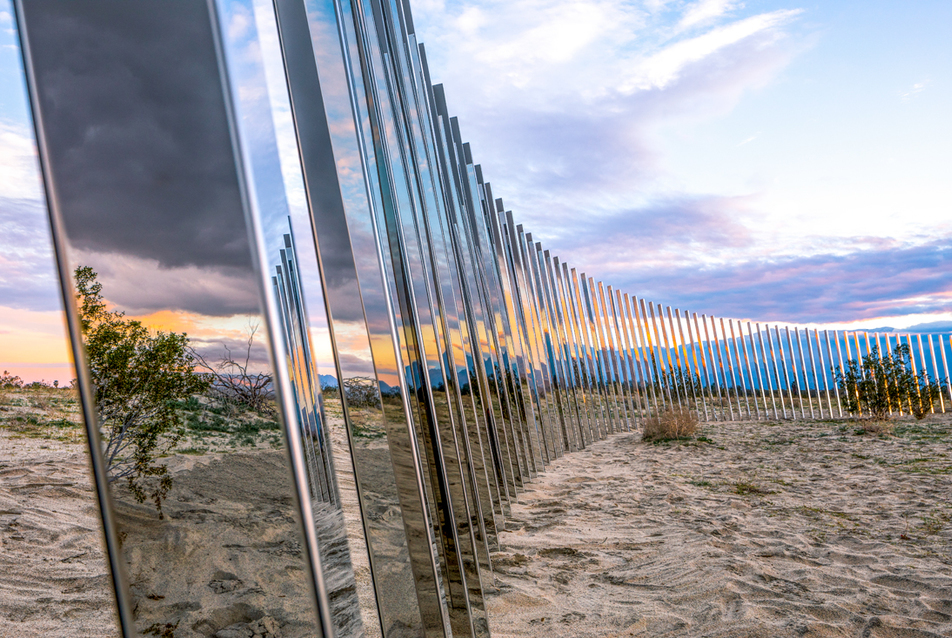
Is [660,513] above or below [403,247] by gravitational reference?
below

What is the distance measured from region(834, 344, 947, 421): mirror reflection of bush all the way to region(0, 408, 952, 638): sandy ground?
12.1 ft

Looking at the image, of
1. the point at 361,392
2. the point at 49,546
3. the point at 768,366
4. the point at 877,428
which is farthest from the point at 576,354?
the point at 361,392

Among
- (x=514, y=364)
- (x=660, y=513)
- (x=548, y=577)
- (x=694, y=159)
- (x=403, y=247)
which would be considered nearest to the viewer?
(x=403, y=247)

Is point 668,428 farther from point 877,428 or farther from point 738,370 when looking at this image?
point 738,370

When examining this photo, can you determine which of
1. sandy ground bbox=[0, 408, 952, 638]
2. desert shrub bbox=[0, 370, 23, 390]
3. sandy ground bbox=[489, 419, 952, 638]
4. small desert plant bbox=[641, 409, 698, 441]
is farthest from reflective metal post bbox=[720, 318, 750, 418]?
desert shrub bbox=[0, 370, 23, 390]

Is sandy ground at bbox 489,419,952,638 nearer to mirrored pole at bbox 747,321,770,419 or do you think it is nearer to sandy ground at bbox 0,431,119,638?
sandy ground at bbox 0,431,119,638

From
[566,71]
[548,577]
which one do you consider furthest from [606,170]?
[548,577]

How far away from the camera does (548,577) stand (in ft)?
7.80

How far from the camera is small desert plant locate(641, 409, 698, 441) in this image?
6.80 meters

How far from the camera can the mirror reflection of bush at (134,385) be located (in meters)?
0.64

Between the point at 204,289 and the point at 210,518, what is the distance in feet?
1.26

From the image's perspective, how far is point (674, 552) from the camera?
262 cm

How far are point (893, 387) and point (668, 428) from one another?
408 centimetres

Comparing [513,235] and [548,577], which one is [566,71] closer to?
[513,235]
